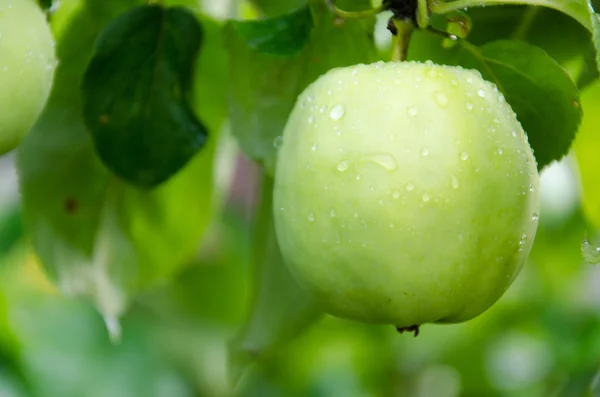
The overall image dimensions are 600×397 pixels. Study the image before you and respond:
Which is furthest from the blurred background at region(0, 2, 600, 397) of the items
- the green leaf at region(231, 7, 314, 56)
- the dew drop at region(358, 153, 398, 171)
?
the dew drop at region(358, 153, 398, 171)

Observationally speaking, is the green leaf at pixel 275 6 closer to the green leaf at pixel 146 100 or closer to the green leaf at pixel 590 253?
the green leaf at pixel 146 100

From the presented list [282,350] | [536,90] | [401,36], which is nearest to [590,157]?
[536,90]

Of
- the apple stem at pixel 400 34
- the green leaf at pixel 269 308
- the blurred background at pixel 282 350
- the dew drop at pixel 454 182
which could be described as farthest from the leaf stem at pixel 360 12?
the blurred background at pixel 282 350

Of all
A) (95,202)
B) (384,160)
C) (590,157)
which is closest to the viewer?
(384,160)

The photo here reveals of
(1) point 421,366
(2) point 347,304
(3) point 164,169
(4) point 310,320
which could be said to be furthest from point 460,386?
(2) point 347,304

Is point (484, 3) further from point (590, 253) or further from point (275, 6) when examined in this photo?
point (275, 6)

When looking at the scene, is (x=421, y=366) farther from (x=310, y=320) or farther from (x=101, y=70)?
(x=101, y=70)
